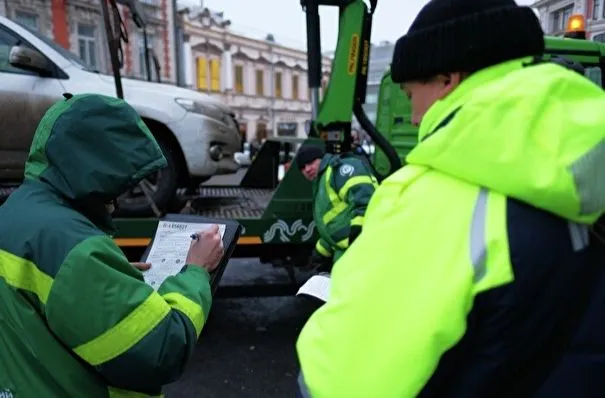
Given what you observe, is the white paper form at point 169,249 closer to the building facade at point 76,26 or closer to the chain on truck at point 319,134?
the chain on truck at point 319,134

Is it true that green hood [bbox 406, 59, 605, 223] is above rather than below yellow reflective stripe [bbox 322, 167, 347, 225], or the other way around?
above

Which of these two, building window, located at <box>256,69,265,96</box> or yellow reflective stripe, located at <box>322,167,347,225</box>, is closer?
yellow reflective stripe, located at <box>322,167,347,225</box>

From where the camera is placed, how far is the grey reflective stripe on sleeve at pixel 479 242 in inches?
31.7

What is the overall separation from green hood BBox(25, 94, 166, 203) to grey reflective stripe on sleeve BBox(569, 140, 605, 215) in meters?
1.15

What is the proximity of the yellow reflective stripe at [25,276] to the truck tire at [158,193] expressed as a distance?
3.20 m

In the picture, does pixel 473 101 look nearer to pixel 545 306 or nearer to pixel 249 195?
pixel 545 306

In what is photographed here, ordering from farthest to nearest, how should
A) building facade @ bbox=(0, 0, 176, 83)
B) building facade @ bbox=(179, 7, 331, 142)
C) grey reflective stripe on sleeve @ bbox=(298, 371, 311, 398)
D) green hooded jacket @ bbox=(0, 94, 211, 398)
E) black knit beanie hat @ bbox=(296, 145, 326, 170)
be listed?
building facade @ bbox=(179, 7, 331, 142) < building facade @ bbox=(0, 0, 176, 83) < black knit beanie hat @ bbox=(296, 145, 326, 170) < green hooded jacket @ bbox=(0, 94, 211, 398) < grey reflective stripe on sleeve @ bbox=(298, 371, 311, 398)

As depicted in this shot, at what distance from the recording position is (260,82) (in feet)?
130

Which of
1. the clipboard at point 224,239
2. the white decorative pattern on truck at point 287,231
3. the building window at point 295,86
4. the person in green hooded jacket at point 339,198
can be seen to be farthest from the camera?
the building window at point 295,86

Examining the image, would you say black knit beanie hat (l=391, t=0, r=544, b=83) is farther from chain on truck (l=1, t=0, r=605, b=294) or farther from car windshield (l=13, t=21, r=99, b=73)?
car windshield (l=13, t=21, r=99, b=73)

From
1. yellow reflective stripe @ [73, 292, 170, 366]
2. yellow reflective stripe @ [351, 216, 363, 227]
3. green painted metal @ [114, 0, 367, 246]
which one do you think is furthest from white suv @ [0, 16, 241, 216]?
yellow reflective stripe @ [73, 292, 170, 366]

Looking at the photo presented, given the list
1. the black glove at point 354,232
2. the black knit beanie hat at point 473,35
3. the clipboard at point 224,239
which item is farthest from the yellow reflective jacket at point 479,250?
the black glove at point 354,232

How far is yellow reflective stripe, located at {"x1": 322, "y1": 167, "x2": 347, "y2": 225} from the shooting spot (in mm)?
3729

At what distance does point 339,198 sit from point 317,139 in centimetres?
117
